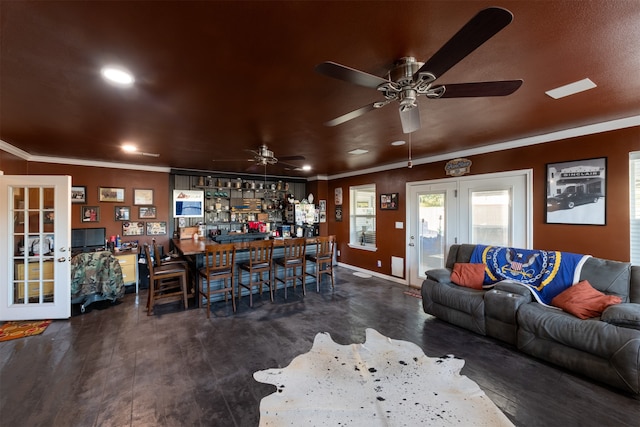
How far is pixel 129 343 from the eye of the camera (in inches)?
120

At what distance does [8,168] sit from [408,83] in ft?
18.5

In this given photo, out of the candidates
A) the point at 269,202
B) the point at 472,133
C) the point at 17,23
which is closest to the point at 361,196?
the point at 269,202

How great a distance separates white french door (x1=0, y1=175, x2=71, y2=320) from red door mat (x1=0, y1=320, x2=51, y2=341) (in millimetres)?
107

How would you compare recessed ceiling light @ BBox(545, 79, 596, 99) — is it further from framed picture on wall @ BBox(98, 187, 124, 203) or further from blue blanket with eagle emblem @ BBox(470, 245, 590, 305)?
framed picture on wall @ BBox(98, 187, 124, 203)

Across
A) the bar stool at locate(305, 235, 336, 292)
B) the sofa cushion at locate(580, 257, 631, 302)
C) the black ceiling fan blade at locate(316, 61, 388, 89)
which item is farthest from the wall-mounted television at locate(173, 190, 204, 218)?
the sofa cushion at locate(580, 257, 631, 302)

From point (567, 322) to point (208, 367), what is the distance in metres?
3.37

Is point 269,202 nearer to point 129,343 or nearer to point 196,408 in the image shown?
point 129,343

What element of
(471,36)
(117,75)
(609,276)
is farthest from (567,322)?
(117,75)

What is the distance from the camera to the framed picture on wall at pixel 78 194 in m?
5.03

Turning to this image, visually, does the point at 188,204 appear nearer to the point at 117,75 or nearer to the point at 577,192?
the point at 117,75

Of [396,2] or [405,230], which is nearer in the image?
[396,2]

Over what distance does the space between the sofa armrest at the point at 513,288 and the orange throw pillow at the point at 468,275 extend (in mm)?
256

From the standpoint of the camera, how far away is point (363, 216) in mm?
6797

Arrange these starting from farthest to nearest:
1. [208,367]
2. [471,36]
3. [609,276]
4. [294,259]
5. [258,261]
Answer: [294,259], [258,261], [609,276], [208,367], [471,36]
